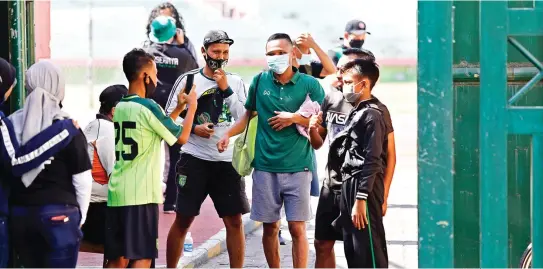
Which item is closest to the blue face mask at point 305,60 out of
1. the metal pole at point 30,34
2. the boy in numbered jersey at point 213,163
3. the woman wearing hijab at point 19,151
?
the boy in numbered jersey at point 213,163

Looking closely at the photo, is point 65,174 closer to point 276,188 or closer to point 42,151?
point 42,151

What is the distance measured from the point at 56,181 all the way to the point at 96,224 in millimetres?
1167

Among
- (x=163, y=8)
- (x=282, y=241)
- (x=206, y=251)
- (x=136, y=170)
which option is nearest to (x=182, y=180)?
(x=136, y=170)

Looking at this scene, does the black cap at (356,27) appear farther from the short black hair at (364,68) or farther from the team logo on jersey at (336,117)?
the short black hair at (364,68)

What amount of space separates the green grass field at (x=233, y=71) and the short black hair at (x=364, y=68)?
36.0 m

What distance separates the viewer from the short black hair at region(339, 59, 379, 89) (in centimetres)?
708

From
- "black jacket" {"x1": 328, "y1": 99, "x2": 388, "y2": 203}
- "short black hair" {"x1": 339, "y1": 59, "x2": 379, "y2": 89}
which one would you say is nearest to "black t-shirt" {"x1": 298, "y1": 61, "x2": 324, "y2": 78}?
"short black hair" {"x1": 339, "y1": 59, "x2": 379, "y2": 89}

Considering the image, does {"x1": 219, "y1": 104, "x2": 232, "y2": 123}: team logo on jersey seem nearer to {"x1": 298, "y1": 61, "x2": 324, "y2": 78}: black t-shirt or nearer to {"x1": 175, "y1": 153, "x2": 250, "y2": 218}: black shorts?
{"x1": 175, "y1": 153, "x2": 250, "y2": 218}: black shorts

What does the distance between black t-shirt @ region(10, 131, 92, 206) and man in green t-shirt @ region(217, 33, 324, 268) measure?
70.6 inches

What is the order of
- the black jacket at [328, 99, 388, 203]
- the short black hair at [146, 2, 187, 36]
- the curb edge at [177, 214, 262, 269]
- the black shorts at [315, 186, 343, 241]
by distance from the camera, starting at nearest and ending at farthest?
1. the black jacket at [328, 99, 388, 203]
2. the black shorts at [315, 186, 343, 241]
3. the curb edge at [177, 214, 262, 269]
4. the short black hair at [146, 2, 187, 36]

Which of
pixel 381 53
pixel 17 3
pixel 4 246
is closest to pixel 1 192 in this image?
pixel 4 246

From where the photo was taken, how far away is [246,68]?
55.6 m

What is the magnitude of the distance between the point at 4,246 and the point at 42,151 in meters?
0.62

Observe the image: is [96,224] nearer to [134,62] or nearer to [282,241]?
[134,62]
